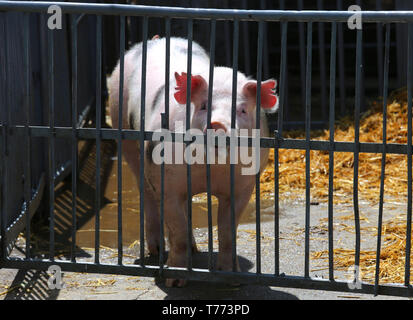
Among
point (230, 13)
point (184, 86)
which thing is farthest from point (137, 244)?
point (230, 13)

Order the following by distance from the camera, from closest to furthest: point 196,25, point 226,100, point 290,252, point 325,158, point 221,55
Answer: point 226,100, point 290,252, point 325,158, point 196,25, point 221,55

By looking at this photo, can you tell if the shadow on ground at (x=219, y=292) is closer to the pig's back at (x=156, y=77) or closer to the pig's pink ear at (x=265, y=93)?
the pig's back at (x=156, y=77)

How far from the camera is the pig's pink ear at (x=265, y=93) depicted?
4.04 meters

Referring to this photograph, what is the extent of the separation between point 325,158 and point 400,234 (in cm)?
220

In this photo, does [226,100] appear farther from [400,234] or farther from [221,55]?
[221,55]

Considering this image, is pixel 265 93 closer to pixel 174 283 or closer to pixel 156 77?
pixel 156 77

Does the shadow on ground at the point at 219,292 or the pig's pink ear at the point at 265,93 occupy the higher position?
the pig's pink ear at the point at 265,93

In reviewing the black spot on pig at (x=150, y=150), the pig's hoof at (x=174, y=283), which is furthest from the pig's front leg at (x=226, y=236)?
the black spot on pig at (x=150, y=150)

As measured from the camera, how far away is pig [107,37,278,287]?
13.2 ft

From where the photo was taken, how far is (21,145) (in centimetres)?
517

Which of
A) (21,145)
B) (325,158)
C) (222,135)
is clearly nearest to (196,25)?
(325,158)

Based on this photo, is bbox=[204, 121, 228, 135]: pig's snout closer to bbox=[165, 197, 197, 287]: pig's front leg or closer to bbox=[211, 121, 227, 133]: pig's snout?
bbox=[211, 121, 227, 133]: pig's snout

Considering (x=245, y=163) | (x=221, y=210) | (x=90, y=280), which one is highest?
(x=245, y=163)

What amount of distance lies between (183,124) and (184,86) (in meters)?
0.24
